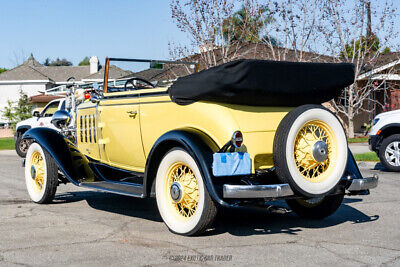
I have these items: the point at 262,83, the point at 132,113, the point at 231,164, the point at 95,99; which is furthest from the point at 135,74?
the point at 231,164

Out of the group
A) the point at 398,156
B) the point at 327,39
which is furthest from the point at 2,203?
the point at 327,39

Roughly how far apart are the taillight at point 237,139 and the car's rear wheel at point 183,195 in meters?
0.40

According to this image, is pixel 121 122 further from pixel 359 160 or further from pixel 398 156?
pixel 359 160

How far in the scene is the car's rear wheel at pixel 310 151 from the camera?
4.64 meters

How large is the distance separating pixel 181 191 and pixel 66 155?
247 cm

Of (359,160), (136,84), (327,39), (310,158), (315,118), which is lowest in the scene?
(359,160)

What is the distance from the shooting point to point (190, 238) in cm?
486

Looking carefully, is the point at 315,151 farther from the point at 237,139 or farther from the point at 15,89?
the point at 15,89

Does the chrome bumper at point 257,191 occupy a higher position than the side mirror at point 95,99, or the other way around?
the side mirror at point 95,99

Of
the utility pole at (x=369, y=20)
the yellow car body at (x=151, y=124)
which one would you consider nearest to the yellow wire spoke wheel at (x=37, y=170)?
the yellow car body at (x=151, y=124)

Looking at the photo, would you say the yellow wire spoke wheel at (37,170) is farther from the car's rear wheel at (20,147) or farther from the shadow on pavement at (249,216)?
the car's rear wheel at (20,147)

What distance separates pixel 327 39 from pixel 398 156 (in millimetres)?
10502

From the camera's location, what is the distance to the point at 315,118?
4883mm

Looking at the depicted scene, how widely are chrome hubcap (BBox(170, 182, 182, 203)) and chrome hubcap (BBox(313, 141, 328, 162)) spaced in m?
1.27
